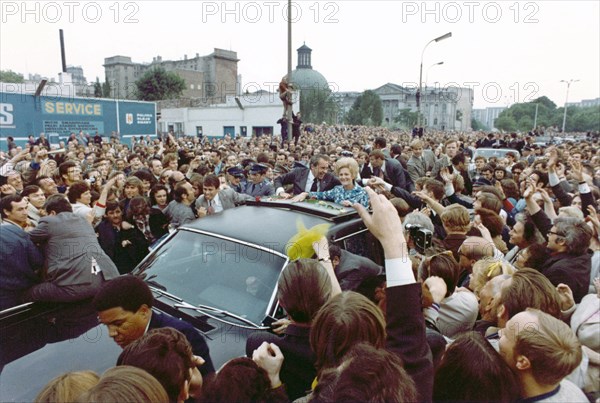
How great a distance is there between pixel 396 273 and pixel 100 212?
432 cm

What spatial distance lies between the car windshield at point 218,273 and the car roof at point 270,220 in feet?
0.34

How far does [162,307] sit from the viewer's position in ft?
11.0

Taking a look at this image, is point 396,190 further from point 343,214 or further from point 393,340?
point 393,340

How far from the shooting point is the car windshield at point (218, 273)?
332cm

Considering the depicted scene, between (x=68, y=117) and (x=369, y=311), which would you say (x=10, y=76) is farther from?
(x=369, y=311)

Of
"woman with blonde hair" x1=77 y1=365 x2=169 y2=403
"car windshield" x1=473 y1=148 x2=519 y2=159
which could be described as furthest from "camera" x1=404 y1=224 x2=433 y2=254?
"car windshield" x1=473 y1=148 x2=519 y2=159

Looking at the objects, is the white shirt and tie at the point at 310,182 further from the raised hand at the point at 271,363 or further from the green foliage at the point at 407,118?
the green foliage at the point at 407,118

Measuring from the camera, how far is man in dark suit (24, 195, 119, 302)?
355cm

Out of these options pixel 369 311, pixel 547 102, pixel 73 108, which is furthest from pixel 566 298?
pixel 547 102

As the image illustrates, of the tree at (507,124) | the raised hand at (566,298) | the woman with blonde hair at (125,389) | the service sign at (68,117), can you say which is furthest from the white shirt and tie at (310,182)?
the tree at (507,124)

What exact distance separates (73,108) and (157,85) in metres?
34.7

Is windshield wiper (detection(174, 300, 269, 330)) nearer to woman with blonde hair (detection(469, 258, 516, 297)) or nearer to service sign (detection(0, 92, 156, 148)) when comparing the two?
woman with blonde hair (detection(469, 258, 516, 297))

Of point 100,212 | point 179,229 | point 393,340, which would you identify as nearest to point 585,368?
point 393,340

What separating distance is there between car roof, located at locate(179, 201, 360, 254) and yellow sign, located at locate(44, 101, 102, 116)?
28259 mm
